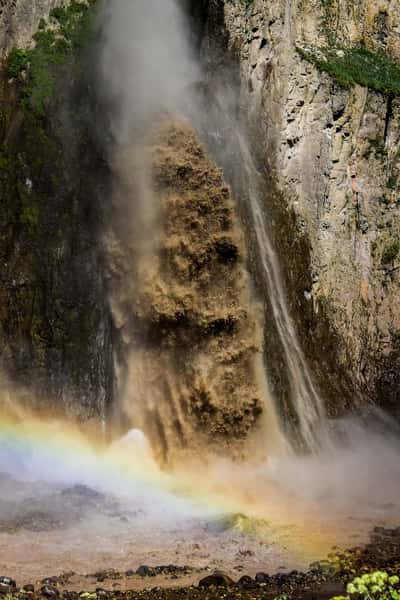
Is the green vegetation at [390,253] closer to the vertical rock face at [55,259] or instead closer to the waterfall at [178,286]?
the waterfall at [178,286]

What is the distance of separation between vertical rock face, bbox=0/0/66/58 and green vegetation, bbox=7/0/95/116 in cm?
20

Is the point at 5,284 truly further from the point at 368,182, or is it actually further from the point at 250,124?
the point at 368,182

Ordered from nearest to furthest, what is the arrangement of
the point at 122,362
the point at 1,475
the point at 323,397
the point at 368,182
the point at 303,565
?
the point at 303,565 < the point at 1,475 < the point at 122,362 < the point at 323,397 < the point at 368,182

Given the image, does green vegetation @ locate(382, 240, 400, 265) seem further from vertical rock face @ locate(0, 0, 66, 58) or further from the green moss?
vertical rock face @ locate(0, 0, 66, 58)

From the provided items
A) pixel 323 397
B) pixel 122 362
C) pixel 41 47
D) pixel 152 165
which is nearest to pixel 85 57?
pixel 41 47

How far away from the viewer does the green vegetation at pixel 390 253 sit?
2433cm

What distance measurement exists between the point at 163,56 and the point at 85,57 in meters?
1.91

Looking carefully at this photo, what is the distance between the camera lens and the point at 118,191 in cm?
1962

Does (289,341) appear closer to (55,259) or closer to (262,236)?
(262,236)

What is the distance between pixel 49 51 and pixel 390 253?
10447 millimetres

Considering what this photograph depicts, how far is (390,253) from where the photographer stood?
79.9ft

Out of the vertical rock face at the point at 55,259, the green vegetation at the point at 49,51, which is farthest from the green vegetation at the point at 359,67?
the vertical rock face at the point at 55,259

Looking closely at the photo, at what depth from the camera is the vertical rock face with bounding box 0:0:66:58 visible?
72.7ft

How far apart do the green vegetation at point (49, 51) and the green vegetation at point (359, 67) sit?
5.94 m
